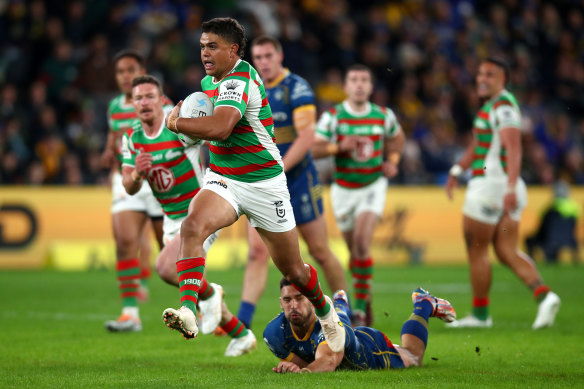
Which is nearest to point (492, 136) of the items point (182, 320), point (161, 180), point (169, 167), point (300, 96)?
point (300, 96)

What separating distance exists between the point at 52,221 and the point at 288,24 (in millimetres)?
8431

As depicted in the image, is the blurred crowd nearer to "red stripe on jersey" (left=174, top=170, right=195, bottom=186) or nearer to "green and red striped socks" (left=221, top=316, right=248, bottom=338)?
"red stripe on jersey" (left=174, top=170, right=195, bottom=186)

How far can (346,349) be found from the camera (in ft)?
20.9

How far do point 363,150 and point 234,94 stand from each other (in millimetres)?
4868

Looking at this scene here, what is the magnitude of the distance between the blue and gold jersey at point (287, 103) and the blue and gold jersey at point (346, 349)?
269cm

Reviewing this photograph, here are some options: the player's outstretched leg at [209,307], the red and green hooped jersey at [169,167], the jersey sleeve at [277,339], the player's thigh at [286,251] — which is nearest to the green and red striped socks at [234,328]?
the player's outstretched leg at [209,307]

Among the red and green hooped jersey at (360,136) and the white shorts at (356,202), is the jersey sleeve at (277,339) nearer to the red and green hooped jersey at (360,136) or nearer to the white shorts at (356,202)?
the white shorts at (356,202)

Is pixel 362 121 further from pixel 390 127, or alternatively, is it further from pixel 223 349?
pixel 223 349

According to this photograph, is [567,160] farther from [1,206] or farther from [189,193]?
[189,193]

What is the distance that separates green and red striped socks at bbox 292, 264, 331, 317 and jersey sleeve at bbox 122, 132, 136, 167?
260cm

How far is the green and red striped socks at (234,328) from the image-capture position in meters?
7.48

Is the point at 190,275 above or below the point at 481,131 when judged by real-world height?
below

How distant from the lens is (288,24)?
22719 mm

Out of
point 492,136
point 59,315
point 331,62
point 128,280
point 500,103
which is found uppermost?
point 331,62
